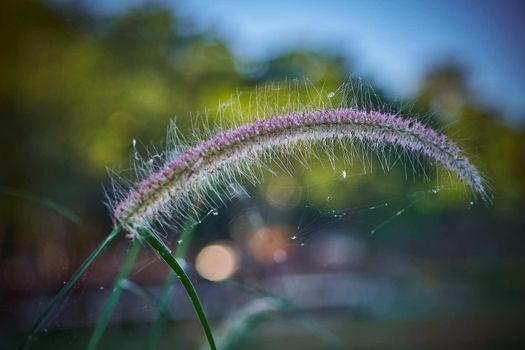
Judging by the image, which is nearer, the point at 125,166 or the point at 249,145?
the point at 249,145

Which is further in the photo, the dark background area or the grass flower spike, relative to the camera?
the dark background area

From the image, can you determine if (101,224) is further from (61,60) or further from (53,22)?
(53,22)

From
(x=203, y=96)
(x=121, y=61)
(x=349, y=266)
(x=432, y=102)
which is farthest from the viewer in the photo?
(x=349, y=266)

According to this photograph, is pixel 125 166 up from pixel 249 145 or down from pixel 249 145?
up

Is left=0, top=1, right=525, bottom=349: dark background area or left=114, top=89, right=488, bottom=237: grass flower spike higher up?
left=0, top=1, right=525, bottom=349: dark background area

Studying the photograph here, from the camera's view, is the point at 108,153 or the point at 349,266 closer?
the point at 108,153

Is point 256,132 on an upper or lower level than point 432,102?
lower

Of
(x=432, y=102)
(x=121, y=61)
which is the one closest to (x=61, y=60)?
(x=121, y=61)

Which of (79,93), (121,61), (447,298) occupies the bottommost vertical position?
(447,298)

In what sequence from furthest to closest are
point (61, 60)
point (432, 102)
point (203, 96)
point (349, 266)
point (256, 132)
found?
point (349, 266)
point (203, 96)
point (61, 60)
point (432, 102)
point (256, 132)

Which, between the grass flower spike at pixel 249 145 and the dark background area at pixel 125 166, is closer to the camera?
the grass flower spike at pixel 249 145

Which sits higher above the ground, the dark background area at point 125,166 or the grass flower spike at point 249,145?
the dark background area at point 125,166
